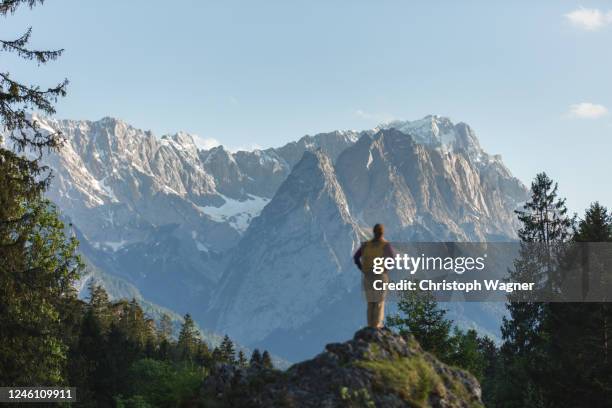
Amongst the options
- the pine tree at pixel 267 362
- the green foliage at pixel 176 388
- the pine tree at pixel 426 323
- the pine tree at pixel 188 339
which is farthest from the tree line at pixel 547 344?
the pine tree at pixel 188 339

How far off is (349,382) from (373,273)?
4279mm

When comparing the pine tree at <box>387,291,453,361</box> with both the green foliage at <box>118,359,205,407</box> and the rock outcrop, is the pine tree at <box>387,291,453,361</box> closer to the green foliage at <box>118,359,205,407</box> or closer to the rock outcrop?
the rock outcrop

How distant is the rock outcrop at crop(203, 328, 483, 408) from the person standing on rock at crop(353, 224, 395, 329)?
1731 mm

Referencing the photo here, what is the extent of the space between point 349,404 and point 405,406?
1516 mm

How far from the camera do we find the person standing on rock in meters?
21.1

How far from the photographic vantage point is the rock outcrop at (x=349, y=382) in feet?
57.2

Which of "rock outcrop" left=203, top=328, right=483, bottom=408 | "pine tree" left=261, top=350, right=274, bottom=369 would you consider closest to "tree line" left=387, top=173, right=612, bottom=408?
"pine tree" left=261, top=350, right=274, bottom=369

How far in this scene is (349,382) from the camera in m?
17.7

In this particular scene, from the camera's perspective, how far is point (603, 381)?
30.8 metres

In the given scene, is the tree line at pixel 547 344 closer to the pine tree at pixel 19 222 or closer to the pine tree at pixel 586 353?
the pine tree at pixel 586 353

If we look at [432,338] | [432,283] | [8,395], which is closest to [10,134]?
[8,395]

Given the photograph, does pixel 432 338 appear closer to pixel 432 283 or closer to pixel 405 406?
pixel 432 283

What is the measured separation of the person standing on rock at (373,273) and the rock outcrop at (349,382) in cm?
173

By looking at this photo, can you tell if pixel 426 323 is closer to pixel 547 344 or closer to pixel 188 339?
pixel 547 344
